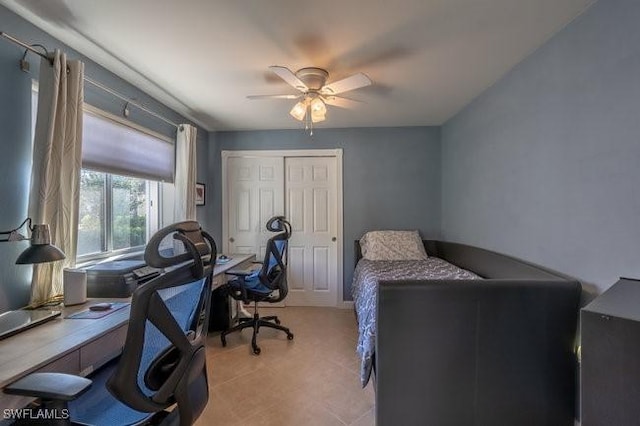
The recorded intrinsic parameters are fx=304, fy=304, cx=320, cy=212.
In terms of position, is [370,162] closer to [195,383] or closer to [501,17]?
[501,17]

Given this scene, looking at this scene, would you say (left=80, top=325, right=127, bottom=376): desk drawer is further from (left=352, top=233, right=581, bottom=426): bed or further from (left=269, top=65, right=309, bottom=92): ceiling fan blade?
(left=269, top=65, right=309, bottom=92): ceiling fan blade

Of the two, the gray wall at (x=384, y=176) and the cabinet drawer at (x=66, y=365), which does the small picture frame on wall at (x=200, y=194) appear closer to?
the gray wall at (x=384, y=176)

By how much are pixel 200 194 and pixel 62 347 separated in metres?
2.82

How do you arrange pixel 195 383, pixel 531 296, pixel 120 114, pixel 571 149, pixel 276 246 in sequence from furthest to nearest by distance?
pixel 276 246
pixel 120 114
pixel 571 149
pixel 531 296
pixel 195 383

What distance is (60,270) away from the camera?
1761 mm

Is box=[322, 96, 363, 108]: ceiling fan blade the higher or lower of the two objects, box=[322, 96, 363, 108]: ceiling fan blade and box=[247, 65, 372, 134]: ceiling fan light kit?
the higher

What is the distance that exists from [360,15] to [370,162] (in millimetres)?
2414

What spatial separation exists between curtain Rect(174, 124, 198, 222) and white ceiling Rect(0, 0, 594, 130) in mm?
498

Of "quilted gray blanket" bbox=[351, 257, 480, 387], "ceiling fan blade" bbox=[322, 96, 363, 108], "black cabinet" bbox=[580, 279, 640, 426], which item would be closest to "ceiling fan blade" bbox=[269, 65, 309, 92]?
"ceiling fan blade" bbox=[322, 96, 363, 108]

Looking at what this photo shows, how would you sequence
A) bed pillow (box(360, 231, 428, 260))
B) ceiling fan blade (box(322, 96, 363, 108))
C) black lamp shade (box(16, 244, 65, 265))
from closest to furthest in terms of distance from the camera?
black lamp shade (box(16, 244, 65, 265)), ceiling fan blade (box(322, 96, 363, 108)), bed pillow (box(360, 231, 428, 260))

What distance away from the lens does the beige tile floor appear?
1.91 meters

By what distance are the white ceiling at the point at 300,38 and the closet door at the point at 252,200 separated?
1361mm

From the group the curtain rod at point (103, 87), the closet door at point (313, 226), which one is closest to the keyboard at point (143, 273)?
the curtain rod at point (103, 87)

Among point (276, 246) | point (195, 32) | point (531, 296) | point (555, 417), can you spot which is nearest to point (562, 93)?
point (531, 296)
